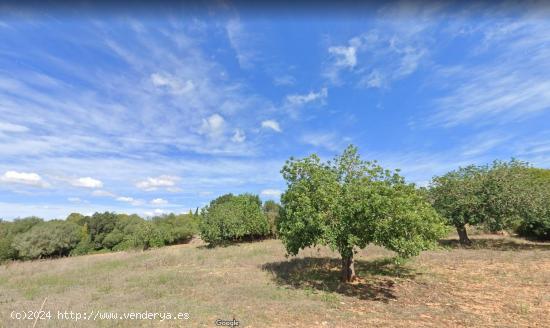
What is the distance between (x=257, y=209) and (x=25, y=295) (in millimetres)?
30876

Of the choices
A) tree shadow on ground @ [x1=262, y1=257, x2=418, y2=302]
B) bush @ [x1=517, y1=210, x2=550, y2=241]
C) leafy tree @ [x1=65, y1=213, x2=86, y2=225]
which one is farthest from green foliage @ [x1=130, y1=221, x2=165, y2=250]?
bush @ [x1=517, y1=210, x2=550, y2=241]

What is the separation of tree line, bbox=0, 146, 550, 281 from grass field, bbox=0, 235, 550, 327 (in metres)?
1.94

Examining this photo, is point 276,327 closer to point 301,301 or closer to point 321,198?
point 301,301

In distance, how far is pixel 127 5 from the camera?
4547 mm

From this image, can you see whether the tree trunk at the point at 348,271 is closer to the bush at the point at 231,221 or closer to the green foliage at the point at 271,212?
the bush at the point at 231,221

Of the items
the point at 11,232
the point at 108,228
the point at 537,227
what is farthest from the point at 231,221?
the point at 11,232

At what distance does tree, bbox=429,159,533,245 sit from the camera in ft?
68.0

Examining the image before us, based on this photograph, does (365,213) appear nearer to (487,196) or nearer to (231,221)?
(487,196)

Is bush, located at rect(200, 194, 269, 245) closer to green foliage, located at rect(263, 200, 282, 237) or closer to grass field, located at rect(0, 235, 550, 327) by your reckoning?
green foliage, located at rect(263, 200, 282, 237)

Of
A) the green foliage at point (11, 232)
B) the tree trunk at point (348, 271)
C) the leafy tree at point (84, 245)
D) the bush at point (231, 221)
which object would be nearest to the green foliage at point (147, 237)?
the bush at point (231, 221)

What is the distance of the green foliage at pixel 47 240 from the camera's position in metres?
43.5

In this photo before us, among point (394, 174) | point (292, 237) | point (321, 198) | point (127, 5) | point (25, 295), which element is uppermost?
point (127, 5)

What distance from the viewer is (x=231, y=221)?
35688mm

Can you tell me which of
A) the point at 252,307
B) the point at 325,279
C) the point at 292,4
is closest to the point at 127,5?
the point at 292,4
